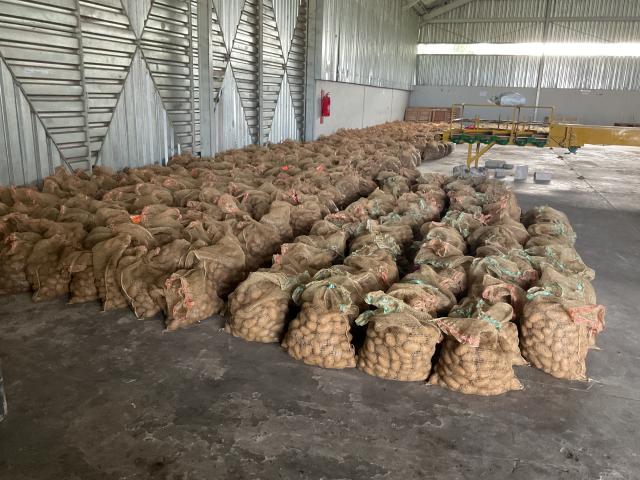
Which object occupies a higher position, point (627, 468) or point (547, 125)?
point (547, 125)

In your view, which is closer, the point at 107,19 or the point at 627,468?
the point at 627,468

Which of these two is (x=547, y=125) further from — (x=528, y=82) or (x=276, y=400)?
(x=528, y=82)

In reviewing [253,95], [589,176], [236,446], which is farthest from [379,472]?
[589,176]

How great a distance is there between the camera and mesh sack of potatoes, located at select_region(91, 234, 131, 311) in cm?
387

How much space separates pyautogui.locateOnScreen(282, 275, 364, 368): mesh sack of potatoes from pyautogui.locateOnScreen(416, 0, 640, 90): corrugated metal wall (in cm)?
2897

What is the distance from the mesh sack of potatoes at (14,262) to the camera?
401cm

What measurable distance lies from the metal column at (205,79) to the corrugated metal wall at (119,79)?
0.47ft

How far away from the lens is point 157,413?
8.71ft

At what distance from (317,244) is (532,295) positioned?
1916mm

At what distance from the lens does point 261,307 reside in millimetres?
3520

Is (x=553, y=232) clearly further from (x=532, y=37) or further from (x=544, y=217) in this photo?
(x=532, y=37)

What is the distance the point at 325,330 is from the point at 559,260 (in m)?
2.39

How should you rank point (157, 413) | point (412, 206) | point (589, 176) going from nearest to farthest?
1. point (157, 413)
2. point (412, 206)
3. point (589, 176)

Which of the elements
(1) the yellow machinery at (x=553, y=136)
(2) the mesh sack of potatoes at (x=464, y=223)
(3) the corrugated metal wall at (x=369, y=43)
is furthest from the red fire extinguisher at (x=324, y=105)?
(2) the mesh sack of potatoes at (x=464, y=223)
